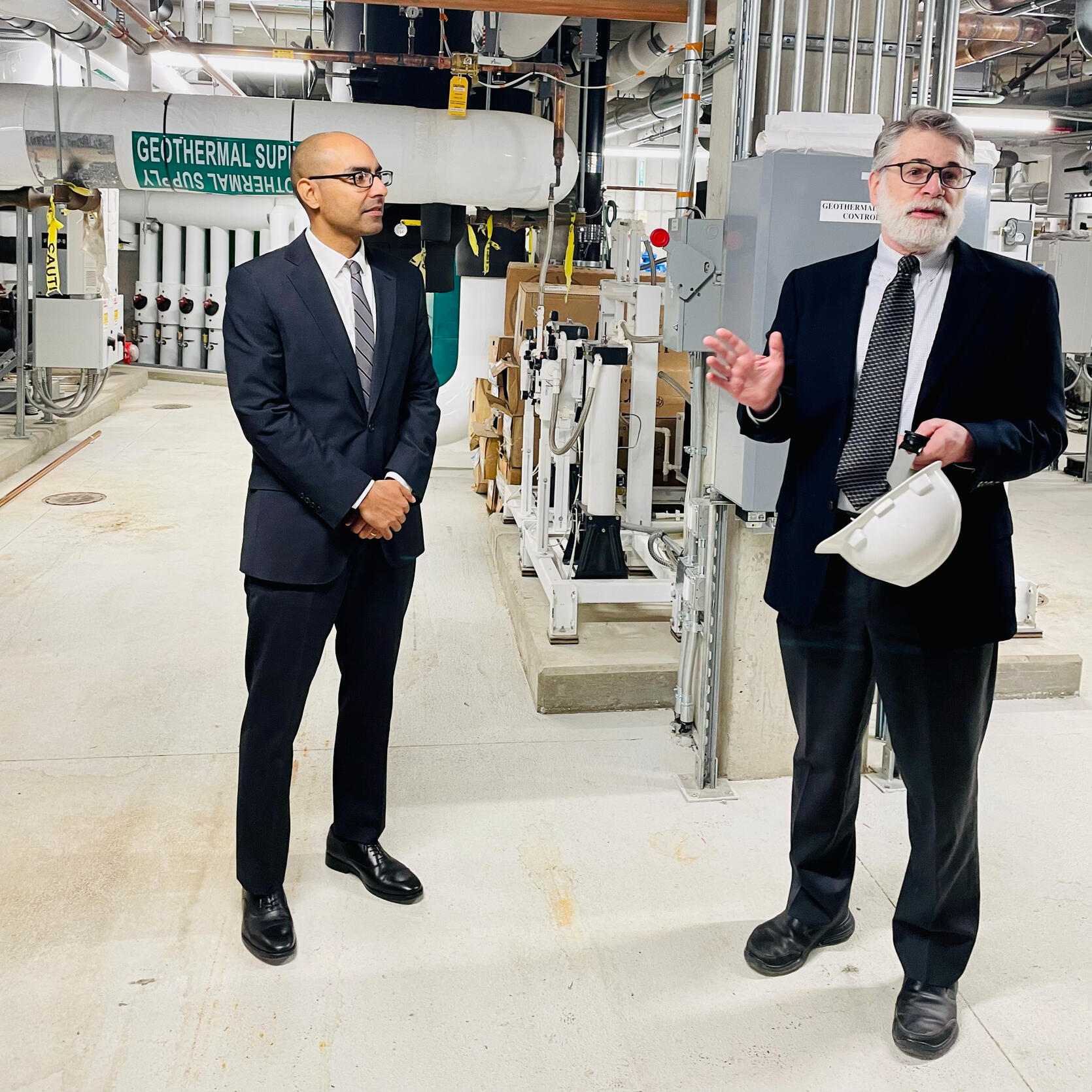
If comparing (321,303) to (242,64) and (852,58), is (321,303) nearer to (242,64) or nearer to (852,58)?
(852,58)

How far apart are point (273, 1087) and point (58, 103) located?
153 inches

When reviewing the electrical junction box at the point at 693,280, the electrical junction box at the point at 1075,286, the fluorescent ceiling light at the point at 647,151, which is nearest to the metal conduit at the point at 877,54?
the electrical junction box at the point at 693,280

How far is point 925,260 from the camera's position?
1.83 meters

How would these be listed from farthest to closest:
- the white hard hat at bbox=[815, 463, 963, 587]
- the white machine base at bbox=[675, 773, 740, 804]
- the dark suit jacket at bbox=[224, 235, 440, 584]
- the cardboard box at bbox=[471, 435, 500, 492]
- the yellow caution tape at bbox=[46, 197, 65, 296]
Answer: the cardboard box at bbox=[471, 435, 500, 492], the yellow caution tape at bbox=[46, 197, 65, 296], the white machine base at bbox=[675, 773, 740, 804], the dark suit jacket at bbox=[224, 235, 440, 584], the white hard hat at bbox=[815, 463, 963, 587]

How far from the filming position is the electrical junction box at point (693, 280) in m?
2.77

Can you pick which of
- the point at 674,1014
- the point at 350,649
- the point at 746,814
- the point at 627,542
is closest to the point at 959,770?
the point at 674,1014

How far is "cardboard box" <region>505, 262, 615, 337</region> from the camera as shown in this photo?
6.04 meters

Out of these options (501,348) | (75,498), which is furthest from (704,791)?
(75,498)

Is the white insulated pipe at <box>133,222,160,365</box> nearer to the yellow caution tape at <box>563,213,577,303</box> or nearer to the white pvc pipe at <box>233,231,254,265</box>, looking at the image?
the white pvc pipe at <box>233,231,254,265</box>

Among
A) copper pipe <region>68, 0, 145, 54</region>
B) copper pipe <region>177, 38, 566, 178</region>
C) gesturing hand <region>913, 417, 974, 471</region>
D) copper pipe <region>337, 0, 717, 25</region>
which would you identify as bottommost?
gesturing hand <region>913, 417, 974, 471</region>

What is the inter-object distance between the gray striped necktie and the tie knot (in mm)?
976

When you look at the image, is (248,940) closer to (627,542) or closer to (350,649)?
(350,649)

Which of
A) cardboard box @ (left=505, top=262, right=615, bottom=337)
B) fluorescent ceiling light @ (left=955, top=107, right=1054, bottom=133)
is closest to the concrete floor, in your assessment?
cardboard box @ (left=505, top=262, right=615, bottom=337)

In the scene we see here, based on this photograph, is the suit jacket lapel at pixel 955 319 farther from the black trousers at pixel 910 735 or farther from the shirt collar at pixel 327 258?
the shirt collar at pixel 327 258
